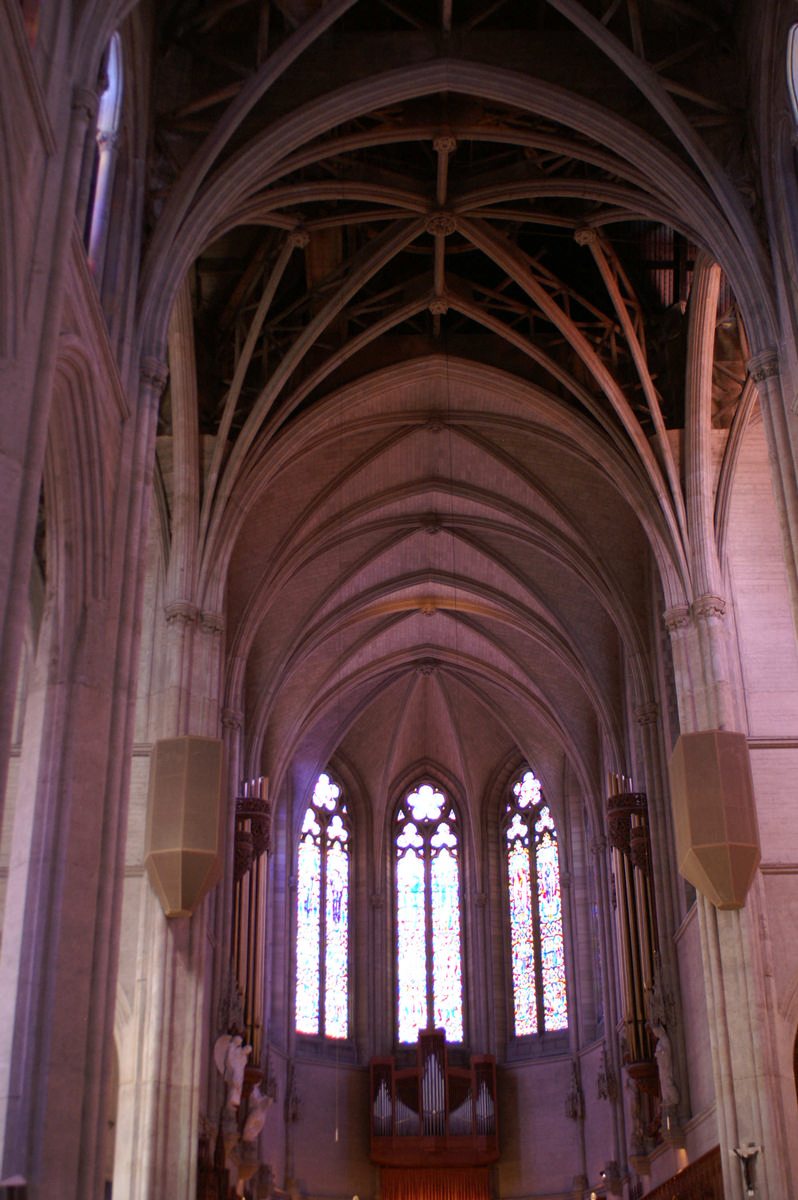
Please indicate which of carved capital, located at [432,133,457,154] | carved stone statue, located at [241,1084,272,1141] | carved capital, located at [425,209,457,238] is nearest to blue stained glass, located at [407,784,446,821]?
carved stone statue, located at [241,1084,272,1141]

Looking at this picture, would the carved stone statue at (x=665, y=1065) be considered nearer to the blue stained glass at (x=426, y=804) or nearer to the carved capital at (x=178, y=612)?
the carved capital at (x=178, y=612)

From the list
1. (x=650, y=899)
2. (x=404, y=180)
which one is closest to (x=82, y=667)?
(x=404, y=180)

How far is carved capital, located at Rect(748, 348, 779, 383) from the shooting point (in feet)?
47.4

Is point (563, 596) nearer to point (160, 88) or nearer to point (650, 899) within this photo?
point (650, 899)

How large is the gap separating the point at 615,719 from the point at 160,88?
50.6 ft

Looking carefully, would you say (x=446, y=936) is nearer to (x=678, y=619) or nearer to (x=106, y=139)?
(x=678, y=619)

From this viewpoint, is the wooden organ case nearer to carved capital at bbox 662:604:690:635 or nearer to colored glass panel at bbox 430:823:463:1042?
colored glass panel at bbox 430:823:463:1042

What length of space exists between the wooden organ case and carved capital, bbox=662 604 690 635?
14134mm

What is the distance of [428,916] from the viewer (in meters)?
32.9

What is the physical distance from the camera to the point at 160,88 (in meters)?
15.4

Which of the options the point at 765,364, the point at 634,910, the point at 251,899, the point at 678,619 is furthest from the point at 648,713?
the point at 765,364

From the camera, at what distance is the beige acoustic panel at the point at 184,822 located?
16.4m

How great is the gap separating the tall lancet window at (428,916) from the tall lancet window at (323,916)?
1351mm

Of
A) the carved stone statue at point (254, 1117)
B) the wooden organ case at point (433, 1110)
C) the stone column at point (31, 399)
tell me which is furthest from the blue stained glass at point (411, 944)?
the stone column at point (31, 399)
